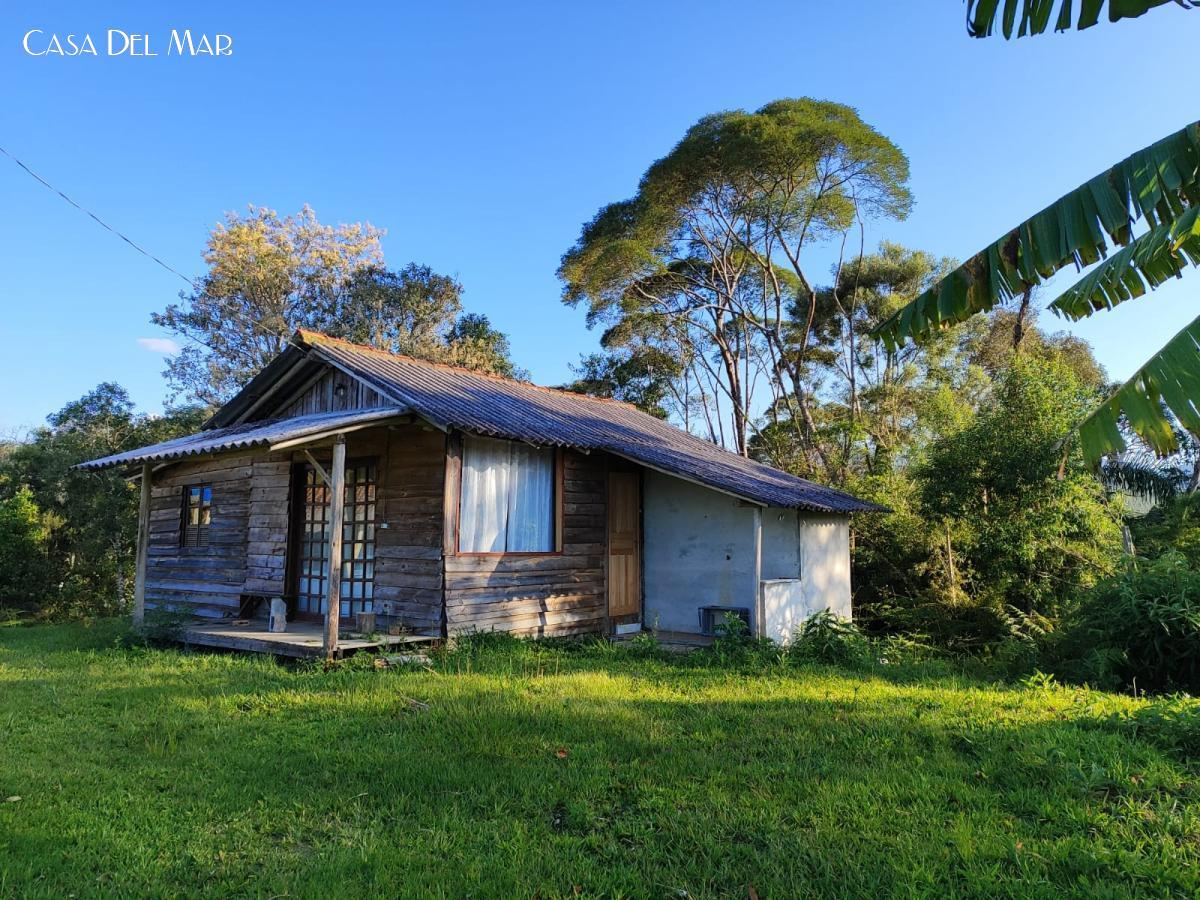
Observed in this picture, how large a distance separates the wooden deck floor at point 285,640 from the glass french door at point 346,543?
593mm

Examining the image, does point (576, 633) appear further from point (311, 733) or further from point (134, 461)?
point (134, 461)

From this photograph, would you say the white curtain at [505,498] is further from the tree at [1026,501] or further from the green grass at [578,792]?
the tree at [1026,501]

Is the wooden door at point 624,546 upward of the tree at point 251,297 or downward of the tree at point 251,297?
downward

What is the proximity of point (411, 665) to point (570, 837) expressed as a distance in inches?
199

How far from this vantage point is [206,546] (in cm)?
1257

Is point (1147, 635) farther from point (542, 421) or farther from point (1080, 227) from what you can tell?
point (542, 421)

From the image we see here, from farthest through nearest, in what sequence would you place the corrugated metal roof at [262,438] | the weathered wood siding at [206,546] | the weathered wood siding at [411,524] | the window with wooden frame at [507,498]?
the weathered wood siding at [206,546], the window with wooden frame at [507,498], the weathered wood siding at [411,524], the corrugated metal roof at [262,438]

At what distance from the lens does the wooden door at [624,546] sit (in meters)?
12.1

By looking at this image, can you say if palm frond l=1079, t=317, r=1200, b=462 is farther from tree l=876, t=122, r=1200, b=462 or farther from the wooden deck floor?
the wooden deck floor

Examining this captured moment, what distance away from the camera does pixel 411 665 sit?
28.3 feet

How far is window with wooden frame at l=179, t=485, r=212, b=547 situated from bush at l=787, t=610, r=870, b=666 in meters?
9.77

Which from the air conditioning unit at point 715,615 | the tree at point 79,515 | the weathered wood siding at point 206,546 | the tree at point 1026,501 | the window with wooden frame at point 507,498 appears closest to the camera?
the window with wooden frame at point 507,498

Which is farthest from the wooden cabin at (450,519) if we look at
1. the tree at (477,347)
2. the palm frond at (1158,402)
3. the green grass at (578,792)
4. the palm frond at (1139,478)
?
the tree at (477,347)

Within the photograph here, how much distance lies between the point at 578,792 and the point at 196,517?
426 inches
